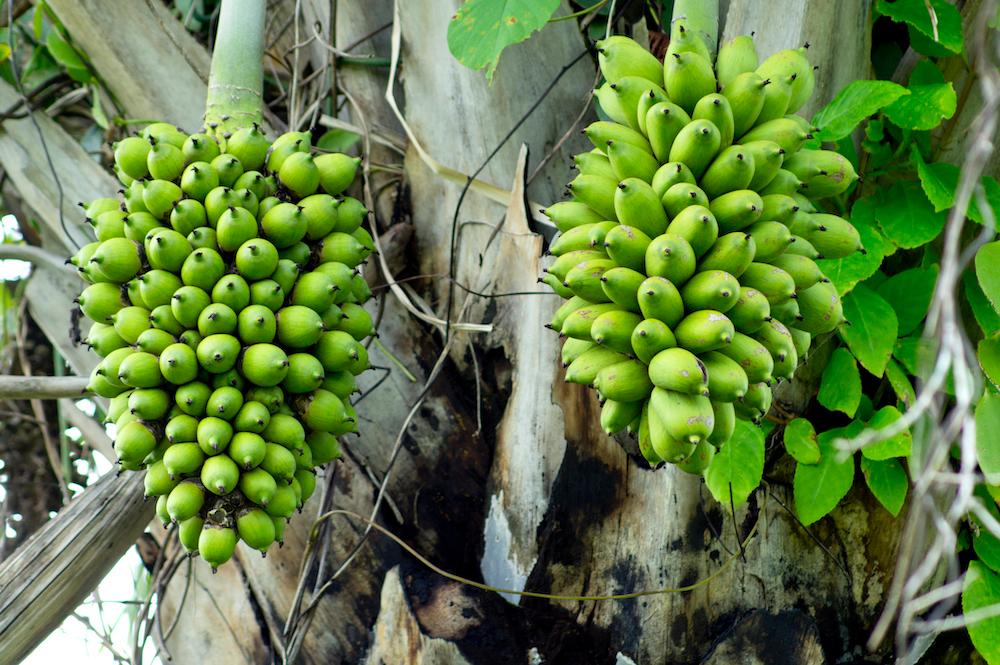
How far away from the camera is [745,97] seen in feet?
3.92

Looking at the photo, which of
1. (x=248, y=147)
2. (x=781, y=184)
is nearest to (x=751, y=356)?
(x=781, y=184)

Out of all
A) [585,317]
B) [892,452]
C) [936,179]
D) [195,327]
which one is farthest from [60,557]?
[936,179]

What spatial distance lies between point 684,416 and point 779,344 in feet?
0.58

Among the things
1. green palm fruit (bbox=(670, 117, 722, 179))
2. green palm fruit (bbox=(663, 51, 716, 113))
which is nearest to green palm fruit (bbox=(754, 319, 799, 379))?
green palm fruit (bbox=(670, 117, 722, 179))

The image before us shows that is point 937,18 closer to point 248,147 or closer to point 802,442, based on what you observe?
point 802,442

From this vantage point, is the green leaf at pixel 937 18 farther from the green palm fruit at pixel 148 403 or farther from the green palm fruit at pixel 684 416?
the green palm fruit at pixel 148 403

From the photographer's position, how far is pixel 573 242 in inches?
47.3

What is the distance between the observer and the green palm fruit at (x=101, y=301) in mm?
1327

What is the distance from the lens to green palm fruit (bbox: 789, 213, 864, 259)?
4.00 ft

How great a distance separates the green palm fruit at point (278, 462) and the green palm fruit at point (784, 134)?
2.49 feet

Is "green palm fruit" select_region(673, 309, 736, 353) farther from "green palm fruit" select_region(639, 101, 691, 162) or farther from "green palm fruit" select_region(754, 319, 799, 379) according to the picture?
"green palm fruit" select_region(639, 101, 691, 162)

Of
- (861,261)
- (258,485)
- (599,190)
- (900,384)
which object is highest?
(599,190)

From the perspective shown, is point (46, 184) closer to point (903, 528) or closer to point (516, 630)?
point (516, 630)

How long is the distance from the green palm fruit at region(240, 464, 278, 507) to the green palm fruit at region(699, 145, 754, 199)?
693 mm
